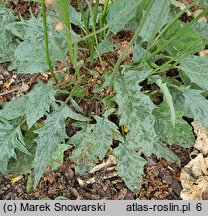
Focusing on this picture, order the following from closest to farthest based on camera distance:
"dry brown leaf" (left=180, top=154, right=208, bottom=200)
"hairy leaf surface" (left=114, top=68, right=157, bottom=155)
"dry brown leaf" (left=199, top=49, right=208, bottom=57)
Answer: "hairy leaf surface" (left=114, top=68, right=157, bottom=155), "dry brown leaf" (left=180, top=154, right=208, bottom=200), "dry brown leaf" (left=199, top=49, right=208, bottom=57)

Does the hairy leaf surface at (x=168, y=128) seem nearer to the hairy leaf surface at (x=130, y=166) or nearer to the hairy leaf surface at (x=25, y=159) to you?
the hairy leaf surface at (x=130, y=166)

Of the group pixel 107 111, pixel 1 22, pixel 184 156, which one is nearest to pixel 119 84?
pixel 107 111

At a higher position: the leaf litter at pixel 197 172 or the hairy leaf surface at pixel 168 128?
the hairy leaf surface at pixel 168 128

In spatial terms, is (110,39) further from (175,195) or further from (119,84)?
(175,195)

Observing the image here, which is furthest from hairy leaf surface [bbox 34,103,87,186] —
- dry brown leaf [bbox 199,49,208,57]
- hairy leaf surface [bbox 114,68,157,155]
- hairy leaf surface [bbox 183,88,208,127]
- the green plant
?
dry brown leaf [bbox 199,49,208,57]

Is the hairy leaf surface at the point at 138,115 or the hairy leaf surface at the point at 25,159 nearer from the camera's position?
the hairy leaf surface at the point at 138,115

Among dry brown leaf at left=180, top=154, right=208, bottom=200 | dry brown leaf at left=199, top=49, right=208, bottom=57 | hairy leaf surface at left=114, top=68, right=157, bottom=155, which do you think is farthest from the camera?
dry brown leaf at left=199, top=49, right=208, bottom=57

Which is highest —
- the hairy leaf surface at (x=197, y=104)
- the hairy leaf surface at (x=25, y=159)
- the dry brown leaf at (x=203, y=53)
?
the dry brown leaf at (x=203, y=53)

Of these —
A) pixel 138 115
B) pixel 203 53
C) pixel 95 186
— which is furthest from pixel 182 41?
pixel 95 186

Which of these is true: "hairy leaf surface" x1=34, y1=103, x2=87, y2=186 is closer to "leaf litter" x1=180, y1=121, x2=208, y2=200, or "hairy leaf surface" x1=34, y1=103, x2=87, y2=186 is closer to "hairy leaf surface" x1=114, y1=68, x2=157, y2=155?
"hairy leaf surface" x1=114, y1=68, x2=157, y2=155

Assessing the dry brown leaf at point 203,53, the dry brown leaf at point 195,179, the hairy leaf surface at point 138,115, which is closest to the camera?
the hairy leaf surface at point 138,115

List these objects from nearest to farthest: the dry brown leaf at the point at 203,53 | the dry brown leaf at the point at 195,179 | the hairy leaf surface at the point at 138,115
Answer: the hairy leaf surface at the point at 138,115 → the dry brown leaf at the point at 195,179 → the dry brown leaf at the point at 203,53

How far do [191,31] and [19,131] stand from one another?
1.97 feet

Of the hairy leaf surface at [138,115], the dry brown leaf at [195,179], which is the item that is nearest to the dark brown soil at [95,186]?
the dry brown leaf at [195,179]
